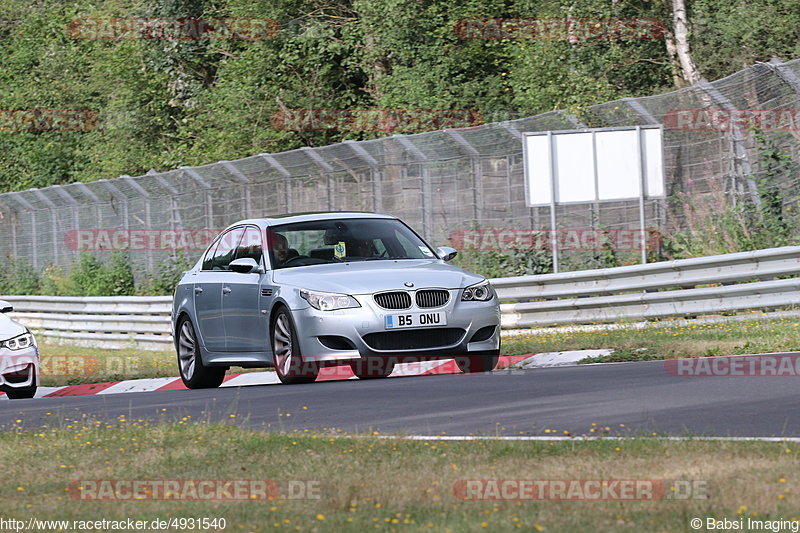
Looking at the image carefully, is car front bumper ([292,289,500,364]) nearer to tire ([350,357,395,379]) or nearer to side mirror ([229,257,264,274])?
tire ([350,357,395,379])

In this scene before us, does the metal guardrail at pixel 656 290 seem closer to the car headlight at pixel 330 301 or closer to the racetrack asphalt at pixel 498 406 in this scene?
the racetrack asphalt at pixel 498 406

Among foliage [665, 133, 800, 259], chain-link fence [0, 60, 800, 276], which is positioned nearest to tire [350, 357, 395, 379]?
foliage [665, 133, 800, 259]

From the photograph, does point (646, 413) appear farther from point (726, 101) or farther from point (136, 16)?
point (136, 16)

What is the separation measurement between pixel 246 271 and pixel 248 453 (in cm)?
578

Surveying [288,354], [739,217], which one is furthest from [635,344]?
[739,217]

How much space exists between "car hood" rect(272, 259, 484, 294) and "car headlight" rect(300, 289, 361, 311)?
5 cm

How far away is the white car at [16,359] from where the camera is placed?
15297 millimetres

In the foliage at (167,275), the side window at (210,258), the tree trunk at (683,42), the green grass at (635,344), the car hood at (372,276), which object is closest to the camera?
the car hood at (372,276)

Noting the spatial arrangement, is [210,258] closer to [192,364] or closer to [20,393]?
[192,364]

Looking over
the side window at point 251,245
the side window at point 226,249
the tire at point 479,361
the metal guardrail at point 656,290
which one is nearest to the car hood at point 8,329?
the side window at point 226,249

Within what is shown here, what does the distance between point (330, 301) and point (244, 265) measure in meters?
1.36

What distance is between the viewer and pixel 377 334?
12570 millimetres

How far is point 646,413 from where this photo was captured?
909 centimetres

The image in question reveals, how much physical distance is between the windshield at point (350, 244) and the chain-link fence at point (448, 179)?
6418 mm
